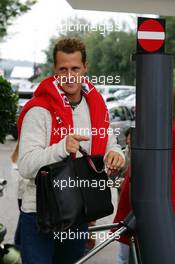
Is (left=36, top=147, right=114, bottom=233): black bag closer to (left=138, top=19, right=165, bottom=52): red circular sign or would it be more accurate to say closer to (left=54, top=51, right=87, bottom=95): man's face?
(left=54, top=51, right=87, bottom=95): man's face

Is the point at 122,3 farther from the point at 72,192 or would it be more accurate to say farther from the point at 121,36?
the point at 121,36

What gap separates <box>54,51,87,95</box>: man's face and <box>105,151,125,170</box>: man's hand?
331 millimetres

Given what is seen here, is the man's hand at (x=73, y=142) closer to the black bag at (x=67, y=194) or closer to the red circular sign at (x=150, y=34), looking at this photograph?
the black bag at (x=67, y=194)

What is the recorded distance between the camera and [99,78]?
9.26 feet

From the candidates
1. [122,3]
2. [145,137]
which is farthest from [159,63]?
[122,3]

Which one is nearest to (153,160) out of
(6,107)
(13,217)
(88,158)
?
(88,158)

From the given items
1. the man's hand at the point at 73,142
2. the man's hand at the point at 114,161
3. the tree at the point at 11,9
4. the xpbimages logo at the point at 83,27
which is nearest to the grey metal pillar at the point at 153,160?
the man's hand at the point at 114,161

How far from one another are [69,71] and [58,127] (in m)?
0.26

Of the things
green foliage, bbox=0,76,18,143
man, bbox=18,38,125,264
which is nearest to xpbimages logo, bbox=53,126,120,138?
man, bbox=18,38,125,264

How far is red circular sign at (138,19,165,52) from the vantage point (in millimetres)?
2459

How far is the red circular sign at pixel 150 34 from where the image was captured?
8.07ft

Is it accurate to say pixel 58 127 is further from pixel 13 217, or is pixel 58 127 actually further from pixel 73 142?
pixel 13 217

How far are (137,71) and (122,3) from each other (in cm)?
46

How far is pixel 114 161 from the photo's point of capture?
2.47 m
